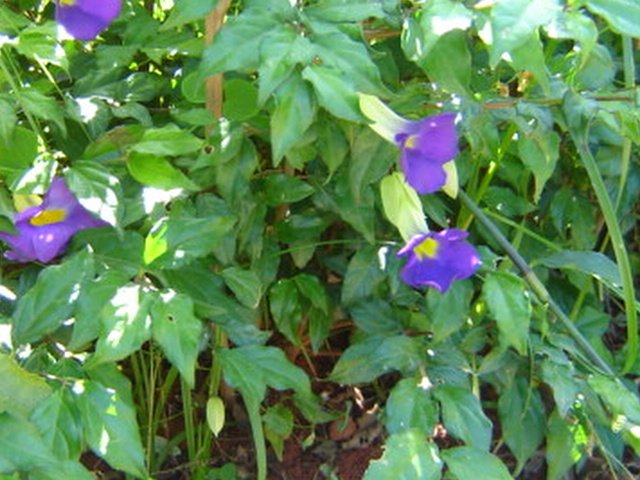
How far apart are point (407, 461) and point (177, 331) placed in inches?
12.2

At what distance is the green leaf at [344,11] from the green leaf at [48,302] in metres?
0.36

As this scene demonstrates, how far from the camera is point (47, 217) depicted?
1347 mm

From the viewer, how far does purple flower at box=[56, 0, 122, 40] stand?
4.42ft

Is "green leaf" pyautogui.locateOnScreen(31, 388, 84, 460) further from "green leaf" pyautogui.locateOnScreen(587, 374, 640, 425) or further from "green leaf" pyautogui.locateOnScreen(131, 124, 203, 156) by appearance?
"green leaf" pyautogui.locateOnScreen(587, 374, 640, 425)

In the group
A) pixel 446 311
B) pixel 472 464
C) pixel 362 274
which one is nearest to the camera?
pixel 472 464

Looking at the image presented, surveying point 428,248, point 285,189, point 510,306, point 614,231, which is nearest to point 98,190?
point 285,189

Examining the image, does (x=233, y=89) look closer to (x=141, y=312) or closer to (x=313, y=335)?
(x=141, y=312)

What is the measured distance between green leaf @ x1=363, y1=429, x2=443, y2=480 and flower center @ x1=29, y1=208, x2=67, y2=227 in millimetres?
452

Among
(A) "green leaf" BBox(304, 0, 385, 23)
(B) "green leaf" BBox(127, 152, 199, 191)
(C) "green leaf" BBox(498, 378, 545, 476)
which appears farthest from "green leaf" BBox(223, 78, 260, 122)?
(C) "green leaf" BBox(498, 378, 545, 476)

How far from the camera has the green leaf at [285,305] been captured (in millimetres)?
1624

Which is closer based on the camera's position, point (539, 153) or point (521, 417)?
point (539, 153)

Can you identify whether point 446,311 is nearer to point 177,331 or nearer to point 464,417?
point 464,417

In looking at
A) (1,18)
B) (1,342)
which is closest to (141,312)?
(1,342)

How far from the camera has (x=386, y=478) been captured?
1306mm
